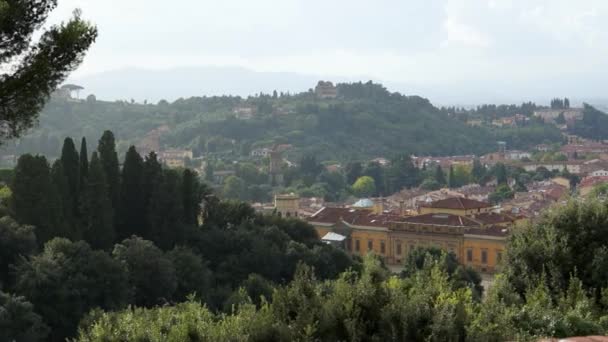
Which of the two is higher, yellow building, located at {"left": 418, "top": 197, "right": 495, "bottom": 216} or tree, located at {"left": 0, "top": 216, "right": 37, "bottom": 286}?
tree, located at {"left": 0, "top": 216, "right": 37, "bottom": 286}

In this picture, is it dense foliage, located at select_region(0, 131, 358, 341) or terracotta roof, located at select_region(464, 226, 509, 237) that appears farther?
terracotta roof, located at select_region(464, 226, 509, 237)

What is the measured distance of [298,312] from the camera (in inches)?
263

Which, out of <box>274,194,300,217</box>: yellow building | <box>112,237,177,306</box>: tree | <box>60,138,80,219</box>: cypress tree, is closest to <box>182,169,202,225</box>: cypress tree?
<box>60,138,80,219</box>: cypress tree

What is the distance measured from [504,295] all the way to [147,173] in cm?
1924

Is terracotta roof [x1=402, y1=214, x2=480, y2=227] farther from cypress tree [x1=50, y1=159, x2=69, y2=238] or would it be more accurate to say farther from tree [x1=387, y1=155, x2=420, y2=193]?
tree [x1=387, y1=155, x2=420, y2=193]

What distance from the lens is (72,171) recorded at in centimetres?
2498

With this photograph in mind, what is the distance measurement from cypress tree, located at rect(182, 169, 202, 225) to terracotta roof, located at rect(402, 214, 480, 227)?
1384 cm

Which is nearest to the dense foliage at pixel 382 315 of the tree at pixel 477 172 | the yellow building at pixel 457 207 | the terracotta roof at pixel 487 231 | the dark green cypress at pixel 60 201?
the dark green cypress at pixel 60 201

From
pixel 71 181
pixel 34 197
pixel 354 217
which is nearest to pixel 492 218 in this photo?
pixel 354 217

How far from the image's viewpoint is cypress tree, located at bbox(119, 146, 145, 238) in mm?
26422

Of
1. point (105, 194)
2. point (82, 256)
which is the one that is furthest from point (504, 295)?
point (105, 194)

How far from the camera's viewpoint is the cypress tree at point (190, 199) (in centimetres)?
2786

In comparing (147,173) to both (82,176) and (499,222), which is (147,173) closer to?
(82,176)

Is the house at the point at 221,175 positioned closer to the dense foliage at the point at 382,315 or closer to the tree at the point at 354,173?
the tree at the point at 354,173
